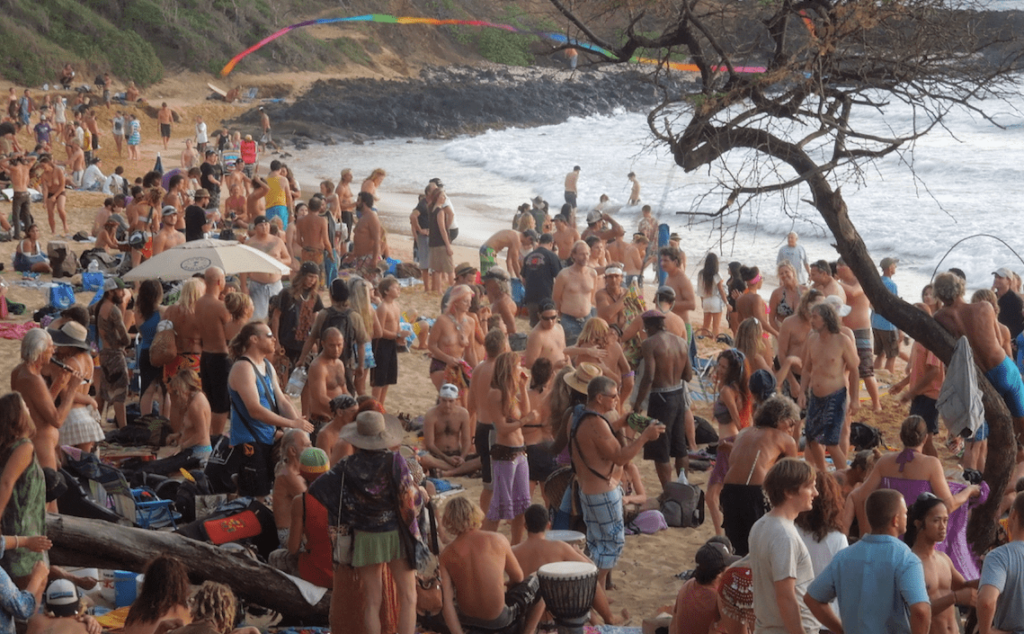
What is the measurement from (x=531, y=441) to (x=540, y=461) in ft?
0.55

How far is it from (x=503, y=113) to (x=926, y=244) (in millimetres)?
35142

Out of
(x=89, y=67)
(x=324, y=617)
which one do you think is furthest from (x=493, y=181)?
(x=324, y=617)

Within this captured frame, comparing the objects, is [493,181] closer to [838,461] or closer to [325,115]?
[325,115]

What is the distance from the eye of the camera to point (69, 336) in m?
6.46

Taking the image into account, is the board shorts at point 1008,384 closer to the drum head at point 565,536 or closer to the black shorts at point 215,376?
the drum head at point 565,536

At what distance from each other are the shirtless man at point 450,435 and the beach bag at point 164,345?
1.96 m

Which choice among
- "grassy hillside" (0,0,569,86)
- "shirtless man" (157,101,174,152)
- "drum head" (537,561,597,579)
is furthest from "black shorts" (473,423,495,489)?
"shirtless man" (157,101,174,152)

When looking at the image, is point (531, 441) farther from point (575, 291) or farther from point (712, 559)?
point (575, 291)

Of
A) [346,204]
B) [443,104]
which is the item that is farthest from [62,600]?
[443,104]

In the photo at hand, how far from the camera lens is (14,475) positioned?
4.62 meters

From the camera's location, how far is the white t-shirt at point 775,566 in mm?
4059

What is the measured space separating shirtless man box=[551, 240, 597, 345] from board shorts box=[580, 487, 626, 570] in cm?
411

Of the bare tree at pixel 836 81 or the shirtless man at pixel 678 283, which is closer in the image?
the bare tree at pixel 836 81

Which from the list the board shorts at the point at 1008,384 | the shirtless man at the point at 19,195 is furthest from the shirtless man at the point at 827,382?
the shirtless man at the point at 19,195
